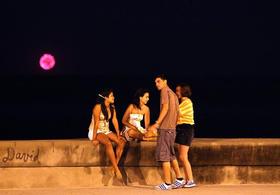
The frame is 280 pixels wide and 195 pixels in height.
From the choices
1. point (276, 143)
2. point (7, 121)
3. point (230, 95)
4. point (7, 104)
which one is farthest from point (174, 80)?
point (276, 143)

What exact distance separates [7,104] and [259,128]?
102ft

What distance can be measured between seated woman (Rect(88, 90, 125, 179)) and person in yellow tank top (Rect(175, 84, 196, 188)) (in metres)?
0.93

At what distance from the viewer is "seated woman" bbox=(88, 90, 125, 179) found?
38.9ft

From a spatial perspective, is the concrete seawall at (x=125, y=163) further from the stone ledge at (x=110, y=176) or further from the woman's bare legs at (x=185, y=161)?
the woman's bare legs at (x=185, y=161)

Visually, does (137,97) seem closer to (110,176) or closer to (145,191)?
(110,176)

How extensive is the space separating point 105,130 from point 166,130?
1101mm

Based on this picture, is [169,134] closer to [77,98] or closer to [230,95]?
[77,98]

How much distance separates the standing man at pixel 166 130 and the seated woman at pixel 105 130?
2.37 feet

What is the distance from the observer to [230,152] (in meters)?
12.2

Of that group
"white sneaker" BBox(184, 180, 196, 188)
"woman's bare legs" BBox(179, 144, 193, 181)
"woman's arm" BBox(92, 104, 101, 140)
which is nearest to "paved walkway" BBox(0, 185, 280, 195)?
"white sneaker" BBox(184, 180, 196, 188)

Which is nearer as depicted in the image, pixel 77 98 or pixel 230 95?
pixel 77 98

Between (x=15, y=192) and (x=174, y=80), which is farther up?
(x=174, y=80)

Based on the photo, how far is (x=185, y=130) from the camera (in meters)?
11.8

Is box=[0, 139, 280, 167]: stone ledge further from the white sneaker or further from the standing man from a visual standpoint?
the standing man
